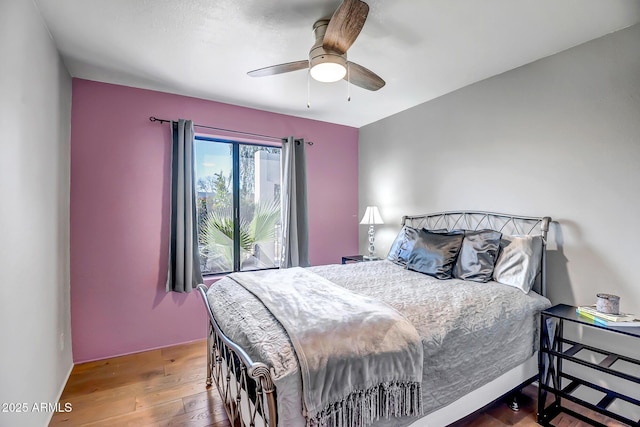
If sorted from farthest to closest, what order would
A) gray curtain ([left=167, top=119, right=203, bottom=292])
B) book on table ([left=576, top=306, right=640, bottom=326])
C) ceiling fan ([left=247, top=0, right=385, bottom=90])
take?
gray curtain ([left=167, top=119, right=203, bottom=292]) < book on table ([left=576, top=306, right=640, bottom=326]) < ceiling fan ([left=247, top=0, right=385, bottom=90])

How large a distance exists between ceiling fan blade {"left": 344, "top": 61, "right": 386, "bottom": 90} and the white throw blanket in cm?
154

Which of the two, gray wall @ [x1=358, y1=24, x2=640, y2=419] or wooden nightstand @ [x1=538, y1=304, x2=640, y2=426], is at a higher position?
gray wall @ [x1=358, y1=24, x2=640, y2=419]

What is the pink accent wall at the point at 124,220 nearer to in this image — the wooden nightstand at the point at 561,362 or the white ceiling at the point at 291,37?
the white ceiling at the point at 291,37

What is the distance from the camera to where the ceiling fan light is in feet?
6.05

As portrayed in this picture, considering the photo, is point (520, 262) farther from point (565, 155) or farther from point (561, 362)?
point (565, 155)

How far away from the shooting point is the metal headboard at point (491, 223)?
232cm

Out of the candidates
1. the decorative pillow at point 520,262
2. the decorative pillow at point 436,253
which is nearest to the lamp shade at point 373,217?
the decorative pillow at point 436,253

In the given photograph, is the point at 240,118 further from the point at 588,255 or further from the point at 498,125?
the point at 588,255

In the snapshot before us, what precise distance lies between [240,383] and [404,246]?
1987mm

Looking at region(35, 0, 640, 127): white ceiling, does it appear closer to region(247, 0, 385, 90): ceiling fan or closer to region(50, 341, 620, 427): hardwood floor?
region(247, 0, 385, 90): ceiling fan

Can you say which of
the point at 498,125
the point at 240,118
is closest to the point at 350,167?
the point at 240,118

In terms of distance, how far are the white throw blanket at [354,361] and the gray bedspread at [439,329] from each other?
0.06m

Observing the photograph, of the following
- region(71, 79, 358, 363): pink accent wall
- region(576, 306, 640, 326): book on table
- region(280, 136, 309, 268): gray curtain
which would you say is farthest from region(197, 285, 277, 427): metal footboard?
region(576, 306, 640, 326): book on table

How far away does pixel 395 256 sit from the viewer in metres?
3.09
